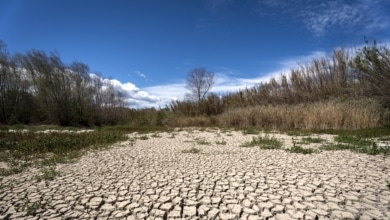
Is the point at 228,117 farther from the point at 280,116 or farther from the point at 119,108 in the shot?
the point at 119,108

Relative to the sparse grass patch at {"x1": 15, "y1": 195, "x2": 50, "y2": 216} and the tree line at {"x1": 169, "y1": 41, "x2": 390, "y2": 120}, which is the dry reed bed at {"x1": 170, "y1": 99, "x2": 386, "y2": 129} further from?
the sparse grass patch at {"x1": 15, "y1": 195, "x2": 50, "y2": 216}

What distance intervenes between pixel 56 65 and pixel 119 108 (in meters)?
8.08

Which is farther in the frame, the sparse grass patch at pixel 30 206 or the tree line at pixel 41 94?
the tree line at pixel 41 94

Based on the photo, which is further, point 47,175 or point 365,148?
point 365,148

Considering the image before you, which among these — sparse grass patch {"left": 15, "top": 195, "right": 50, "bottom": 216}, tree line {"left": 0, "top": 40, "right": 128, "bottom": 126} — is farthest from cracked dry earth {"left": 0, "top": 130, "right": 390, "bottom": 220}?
tree line {"left": 0, "top": 40, "right": 128, "bottom": 126}

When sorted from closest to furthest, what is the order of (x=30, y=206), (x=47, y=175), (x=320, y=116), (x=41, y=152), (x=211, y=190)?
(x=30, y=206)
(x=211, y=190)
(x=47, y=175)
(x=41, y=152)
(x=320, y=116)

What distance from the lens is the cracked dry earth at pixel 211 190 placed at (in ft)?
9.00

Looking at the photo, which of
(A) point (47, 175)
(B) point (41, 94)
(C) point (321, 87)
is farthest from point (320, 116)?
(B) point (41, 94)

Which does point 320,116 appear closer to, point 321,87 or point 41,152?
point 321,87

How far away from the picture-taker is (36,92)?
23.9 metres

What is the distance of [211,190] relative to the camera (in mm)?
3400

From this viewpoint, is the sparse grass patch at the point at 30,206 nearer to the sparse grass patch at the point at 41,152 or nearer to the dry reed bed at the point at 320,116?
the sparse grass patch at the point at 41,152

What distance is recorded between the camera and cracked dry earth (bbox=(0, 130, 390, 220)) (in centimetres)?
274

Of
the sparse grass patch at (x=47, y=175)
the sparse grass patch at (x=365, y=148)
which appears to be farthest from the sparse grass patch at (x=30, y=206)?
the sparse grass patch at (x=365, y=148)
